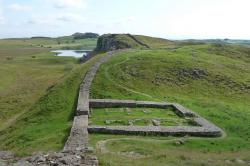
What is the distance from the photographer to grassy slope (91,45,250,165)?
25312 millimetres

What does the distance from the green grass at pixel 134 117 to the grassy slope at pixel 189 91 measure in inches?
154

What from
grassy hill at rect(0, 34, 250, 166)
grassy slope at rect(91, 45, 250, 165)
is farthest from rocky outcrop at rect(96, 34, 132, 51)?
grassy slope at rect(91, 45, 250, 165)

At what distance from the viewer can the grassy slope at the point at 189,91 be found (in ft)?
83.0

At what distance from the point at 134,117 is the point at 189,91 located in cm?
1804

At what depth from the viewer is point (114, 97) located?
149ft

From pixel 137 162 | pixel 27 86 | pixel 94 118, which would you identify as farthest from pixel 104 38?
pixel 137 162

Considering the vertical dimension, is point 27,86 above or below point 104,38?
below

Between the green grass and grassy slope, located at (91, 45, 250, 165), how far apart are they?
3907 mm

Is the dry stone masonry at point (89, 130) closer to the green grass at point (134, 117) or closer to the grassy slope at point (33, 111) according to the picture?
the green grass at point (134, 117)

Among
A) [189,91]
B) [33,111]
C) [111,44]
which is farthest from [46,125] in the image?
[111,44]

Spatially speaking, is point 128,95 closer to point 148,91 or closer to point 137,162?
point 148,91

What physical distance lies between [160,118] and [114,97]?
10.5 metres

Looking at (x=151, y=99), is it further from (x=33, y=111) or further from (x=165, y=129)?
(x=165, y=129)

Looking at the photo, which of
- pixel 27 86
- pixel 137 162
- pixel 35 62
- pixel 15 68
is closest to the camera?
pixel 137 162
